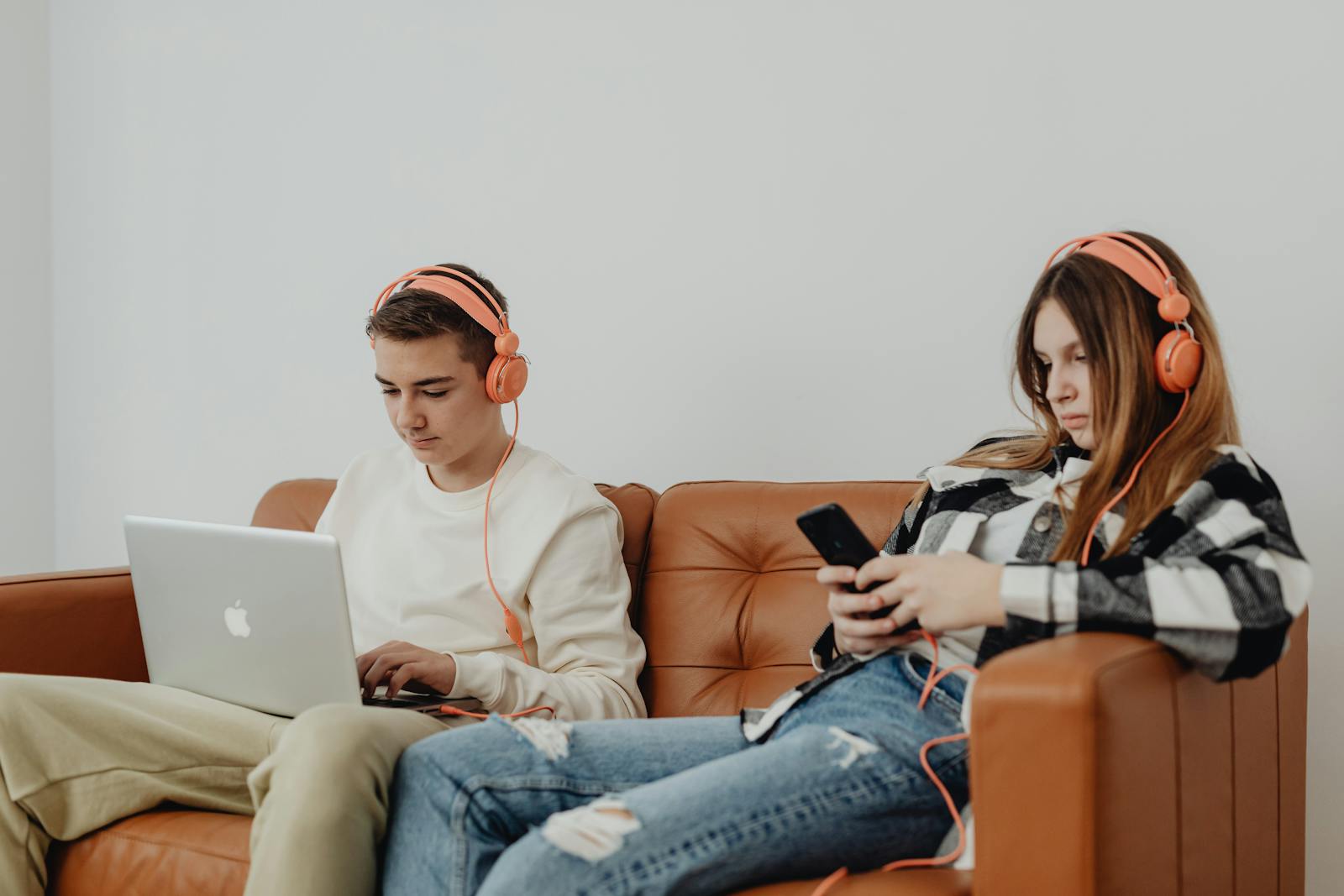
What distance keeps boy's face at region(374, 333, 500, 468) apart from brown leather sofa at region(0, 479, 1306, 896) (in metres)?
0.34

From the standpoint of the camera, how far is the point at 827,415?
227cm

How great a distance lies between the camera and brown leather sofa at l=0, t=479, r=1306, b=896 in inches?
42.3

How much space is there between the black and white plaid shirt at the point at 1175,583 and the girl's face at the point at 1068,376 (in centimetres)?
6

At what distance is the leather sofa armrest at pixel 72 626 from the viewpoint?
74.6 inches

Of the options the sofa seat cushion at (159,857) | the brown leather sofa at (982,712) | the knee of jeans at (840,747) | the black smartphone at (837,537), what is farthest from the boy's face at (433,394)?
the knee of jeans at (840,747)

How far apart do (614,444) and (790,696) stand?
1.10m

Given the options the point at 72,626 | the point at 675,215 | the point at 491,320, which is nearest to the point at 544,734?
the point at 491,320

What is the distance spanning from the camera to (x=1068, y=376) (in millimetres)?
1499

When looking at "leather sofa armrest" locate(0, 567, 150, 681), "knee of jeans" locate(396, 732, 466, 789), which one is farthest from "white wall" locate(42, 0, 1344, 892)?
"knee of jeans" locate(396, 732, 466, 789)

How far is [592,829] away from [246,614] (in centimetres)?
62

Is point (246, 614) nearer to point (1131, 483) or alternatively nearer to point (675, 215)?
point (1131, 483)

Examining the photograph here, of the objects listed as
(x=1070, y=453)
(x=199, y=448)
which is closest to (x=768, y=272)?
(x=1070, y=453)

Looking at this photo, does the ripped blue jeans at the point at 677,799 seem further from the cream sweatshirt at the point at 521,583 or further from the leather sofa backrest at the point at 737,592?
the leather sofa backrest at the point at 737,592

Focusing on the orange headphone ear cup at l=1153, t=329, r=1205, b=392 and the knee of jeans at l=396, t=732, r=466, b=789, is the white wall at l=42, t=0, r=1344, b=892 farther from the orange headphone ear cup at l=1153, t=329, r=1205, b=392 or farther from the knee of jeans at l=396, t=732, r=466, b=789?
the knee of jeans at l=396, t=732, r=466, b=789
